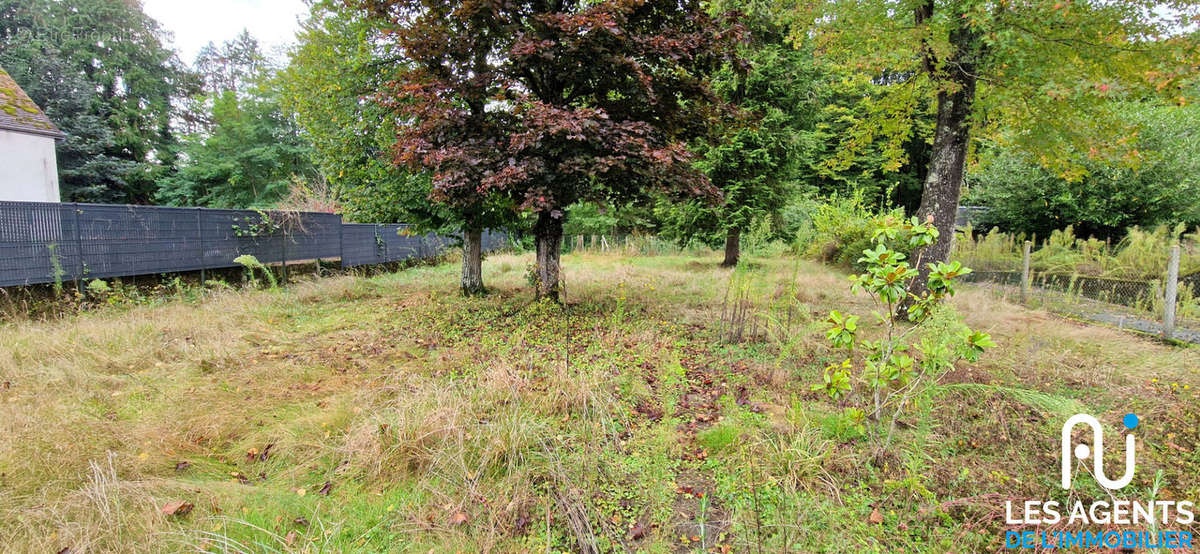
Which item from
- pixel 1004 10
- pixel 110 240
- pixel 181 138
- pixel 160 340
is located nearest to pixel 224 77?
pixel 181 138

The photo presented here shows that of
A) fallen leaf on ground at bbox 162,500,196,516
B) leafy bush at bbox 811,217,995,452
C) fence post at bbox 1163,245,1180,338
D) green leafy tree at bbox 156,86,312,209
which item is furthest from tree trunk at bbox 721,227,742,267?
green leafy tree at bbox 156,86,312,209

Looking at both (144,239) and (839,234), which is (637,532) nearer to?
(144,239)

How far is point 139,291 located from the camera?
25.5 feet

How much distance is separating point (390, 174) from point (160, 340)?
13.3ft

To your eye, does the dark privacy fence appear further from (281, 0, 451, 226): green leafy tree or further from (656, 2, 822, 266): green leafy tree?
(656, 2, 822, 266): green leafy tree

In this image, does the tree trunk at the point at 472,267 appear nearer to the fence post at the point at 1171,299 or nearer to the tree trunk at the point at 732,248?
the tree trunk at the point at 732,248

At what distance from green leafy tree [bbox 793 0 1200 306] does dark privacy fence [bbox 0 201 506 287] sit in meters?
8.23

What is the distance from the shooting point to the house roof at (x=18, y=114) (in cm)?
1259

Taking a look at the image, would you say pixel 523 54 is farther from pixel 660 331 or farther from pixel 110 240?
pixel 110 240

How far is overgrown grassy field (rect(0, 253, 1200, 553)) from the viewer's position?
2168mm

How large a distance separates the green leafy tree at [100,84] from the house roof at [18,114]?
750cm

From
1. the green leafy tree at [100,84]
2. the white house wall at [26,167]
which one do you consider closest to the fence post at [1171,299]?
the white house wall at [26,167]

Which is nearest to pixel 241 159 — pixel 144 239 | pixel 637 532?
pixel 144 239

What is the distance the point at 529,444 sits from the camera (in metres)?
2.77
